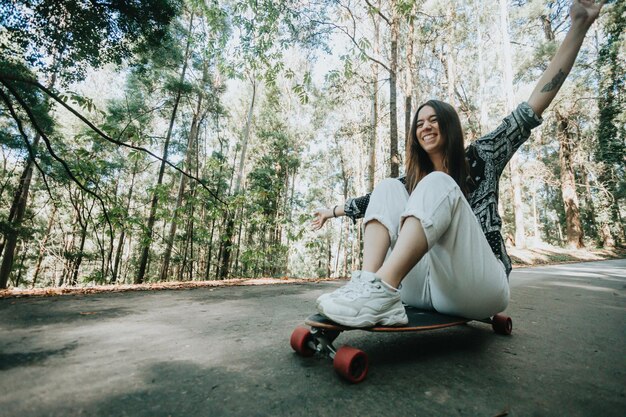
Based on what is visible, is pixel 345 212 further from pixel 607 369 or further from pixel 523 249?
pixel 523 249

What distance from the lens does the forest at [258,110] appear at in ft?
11.7

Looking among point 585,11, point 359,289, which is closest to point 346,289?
point 359,289

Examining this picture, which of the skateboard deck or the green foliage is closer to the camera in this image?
the skateboard deck

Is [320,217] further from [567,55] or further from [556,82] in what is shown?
[567,55]

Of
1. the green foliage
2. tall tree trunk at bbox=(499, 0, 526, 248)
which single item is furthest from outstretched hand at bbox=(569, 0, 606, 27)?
tall tree trunk at bbox=(499, 0, 526, 248)

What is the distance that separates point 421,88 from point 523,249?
334 inches

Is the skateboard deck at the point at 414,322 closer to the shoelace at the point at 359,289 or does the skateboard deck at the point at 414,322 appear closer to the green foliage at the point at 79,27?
the shoelace at the point at 359,289

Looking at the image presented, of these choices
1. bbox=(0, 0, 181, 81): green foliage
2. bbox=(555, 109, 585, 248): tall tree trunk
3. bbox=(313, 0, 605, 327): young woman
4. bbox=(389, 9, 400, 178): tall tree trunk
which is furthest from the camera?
bbox=(555, 109, 585, 248): tall tree trunk

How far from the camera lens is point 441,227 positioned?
1.03 metres

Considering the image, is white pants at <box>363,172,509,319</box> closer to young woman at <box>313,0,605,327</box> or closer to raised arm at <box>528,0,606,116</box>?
young woman at <box>313,0,605,327</box>

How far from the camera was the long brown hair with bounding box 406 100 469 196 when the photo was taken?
1.45m

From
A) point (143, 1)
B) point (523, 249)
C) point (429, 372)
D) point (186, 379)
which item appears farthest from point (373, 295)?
point (523, 249)

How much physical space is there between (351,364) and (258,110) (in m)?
17.2

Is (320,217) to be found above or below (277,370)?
above
